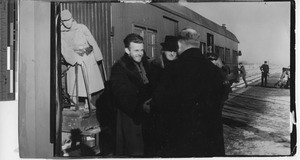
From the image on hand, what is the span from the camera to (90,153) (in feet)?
12.0

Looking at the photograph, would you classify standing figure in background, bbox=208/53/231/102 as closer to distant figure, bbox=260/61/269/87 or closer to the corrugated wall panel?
distant figure, bbox=260/61/269/87

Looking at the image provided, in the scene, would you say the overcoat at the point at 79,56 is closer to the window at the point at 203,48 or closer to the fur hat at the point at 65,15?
the fur hat at the point at 65,15

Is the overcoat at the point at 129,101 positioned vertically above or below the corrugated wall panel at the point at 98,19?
below

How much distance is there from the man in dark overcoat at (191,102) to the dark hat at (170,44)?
4 cm

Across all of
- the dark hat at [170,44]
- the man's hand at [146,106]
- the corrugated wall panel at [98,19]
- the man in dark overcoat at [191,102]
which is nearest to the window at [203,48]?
the man in dark overcoat at [191,102]

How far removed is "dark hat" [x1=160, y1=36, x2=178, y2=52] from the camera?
3.64 meters

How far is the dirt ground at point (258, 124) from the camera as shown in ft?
12.1

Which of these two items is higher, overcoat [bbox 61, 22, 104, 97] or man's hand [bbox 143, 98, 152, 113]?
overcoat [bbox 61, 22, 104, 97]

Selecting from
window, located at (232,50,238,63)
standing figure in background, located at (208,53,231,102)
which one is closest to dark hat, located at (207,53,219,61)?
standing figure in background, located at (208,53,231,102)

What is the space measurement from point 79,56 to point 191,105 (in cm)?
94

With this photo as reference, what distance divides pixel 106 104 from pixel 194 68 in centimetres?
73

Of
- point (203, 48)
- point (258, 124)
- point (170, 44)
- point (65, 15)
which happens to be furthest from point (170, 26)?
point (258, 124)

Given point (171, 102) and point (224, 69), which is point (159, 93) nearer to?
point (171, 102)

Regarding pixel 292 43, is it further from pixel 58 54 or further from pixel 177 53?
pixel 58 54
